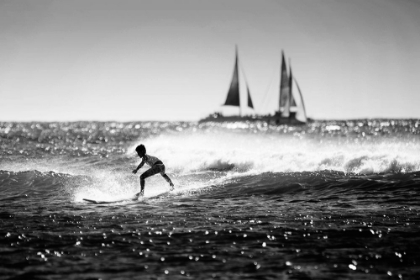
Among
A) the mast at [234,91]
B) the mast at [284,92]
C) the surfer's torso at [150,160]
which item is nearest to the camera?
the surfer's torso at [150,160]

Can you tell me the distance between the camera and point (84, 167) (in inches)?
1202

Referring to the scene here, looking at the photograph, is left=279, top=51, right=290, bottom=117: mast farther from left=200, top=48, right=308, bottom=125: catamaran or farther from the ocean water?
the ocean water

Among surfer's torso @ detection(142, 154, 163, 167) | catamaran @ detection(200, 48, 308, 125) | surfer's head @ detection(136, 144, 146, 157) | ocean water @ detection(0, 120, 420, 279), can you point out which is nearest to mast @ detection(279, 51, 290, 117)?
catamaran @ detection(200, 48, 308, 125)

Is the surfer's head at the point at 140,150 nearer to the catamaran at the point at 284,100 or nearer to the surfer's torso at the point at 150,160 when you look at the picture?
the surfer's torso at the point at 150,160

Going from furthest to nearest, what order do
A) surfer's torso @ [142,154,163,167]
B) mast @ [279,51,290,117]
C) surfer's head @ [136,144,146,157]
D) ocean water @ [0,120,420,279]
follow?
mast @ [279,51,290,117] → surfer's torso @ [142,154,163,167] → surfer's head @ [136,144,146,157] → ocean water @ [0,120,420,279]

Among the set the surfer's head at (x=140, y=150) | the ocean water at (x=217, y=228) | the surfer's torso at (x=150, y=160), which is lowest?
the ocean water at (x=217, y=228)

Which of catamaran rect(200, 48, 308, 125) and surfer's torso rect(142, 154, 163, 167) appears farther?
catamaran rect(200, 48, 308, 125)

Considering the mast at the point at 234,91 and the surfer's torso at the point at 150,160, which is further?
the mast at the point at 234,91

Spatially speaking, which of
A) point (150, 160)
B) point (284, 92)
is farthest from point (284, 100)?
point (150, 160)

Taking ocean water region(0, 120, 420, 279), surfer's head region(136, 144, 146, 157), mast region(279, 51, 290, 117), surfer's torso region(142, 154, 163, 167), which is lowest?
ocean water region(0, 120, 420, 279)

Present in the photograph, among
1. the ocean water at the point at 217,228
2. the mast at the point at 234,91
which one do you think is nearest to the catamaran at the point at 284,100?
the mast at the point at 234,91

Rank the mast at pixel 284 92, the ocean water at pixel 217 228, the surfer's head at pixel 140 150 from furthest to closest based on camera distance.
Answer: the mast at pixel 284 92 → the surfer's head at pixel 140 150 → the ocean water at pixel 217 228

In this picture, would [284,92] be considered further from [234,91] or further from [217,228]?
[217,228]

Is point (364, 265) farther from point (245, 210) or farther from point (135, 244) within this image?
point (245, 210)
